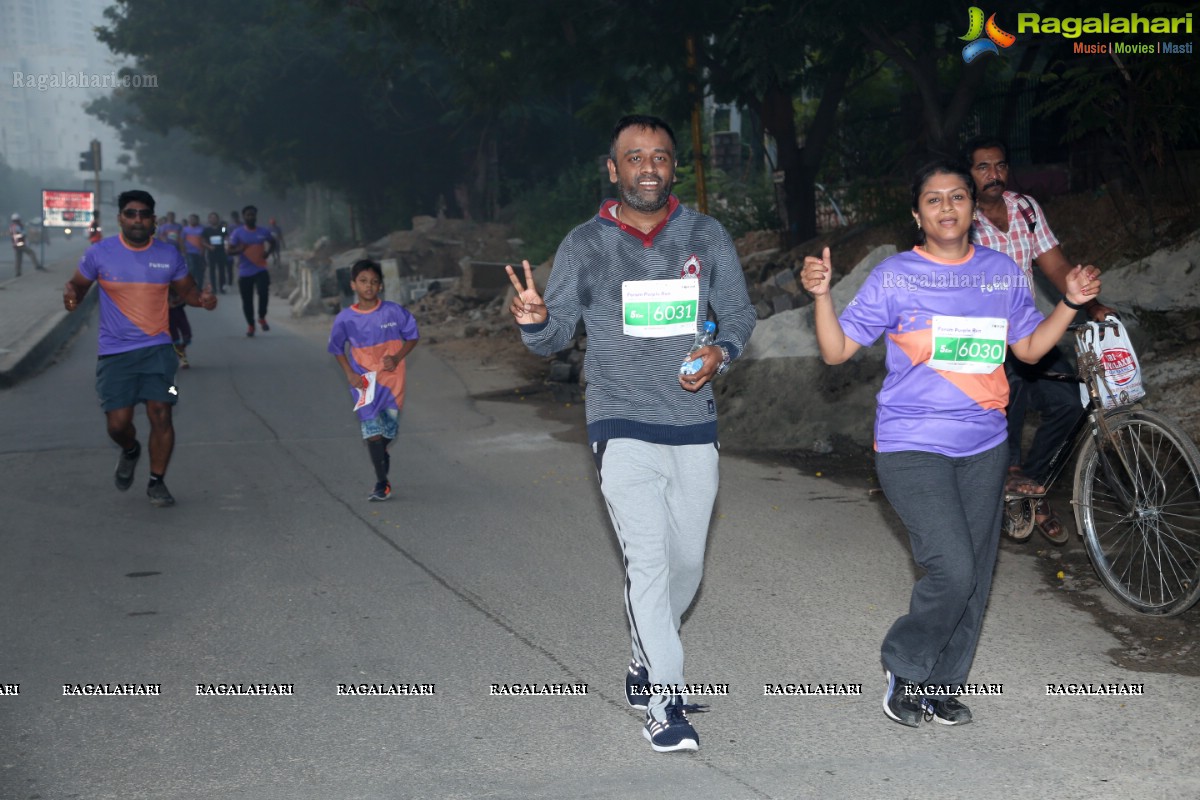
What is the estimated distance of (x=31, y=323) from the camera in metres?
21.2

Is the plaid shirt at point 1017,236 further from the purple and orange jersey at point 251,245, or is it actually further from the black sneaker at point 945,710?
the purple and orange jersey at point 251,245

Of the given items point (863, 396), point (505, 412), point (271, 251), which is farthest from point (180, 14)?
point (863, 396)

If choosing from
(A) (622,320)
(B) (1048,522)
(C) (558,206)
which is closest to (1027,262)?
(B) (1048,522)

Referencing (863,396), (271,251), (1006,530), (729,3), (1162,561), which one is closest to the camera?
(1162,561)

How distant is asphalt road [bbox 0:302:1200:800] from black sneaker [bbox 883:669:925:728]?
0.05m

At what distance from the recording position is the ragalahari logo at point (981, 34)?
1411 cm

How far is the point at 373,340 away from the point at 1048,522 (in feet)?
13.8

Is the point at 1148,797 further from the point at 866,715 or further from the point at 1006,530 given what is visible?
the point at 1006,530

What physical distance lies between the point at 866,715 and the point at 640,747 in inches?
31.0

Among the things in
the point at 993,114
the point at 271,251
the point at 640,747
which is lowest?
the point at 640,747

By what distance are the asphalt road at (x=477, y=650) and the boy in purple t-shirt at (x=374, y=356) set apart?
0.41 meters

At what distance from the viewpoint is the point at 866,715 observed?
465 centimetres

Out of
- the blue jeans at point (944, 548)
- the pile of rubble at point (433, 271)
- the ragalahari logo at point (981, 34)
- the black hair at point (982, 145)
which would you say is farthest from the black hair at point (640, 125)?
the pile of rubble at point (433, 271)

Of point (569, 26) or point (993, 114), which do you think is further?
point (993, 114)
